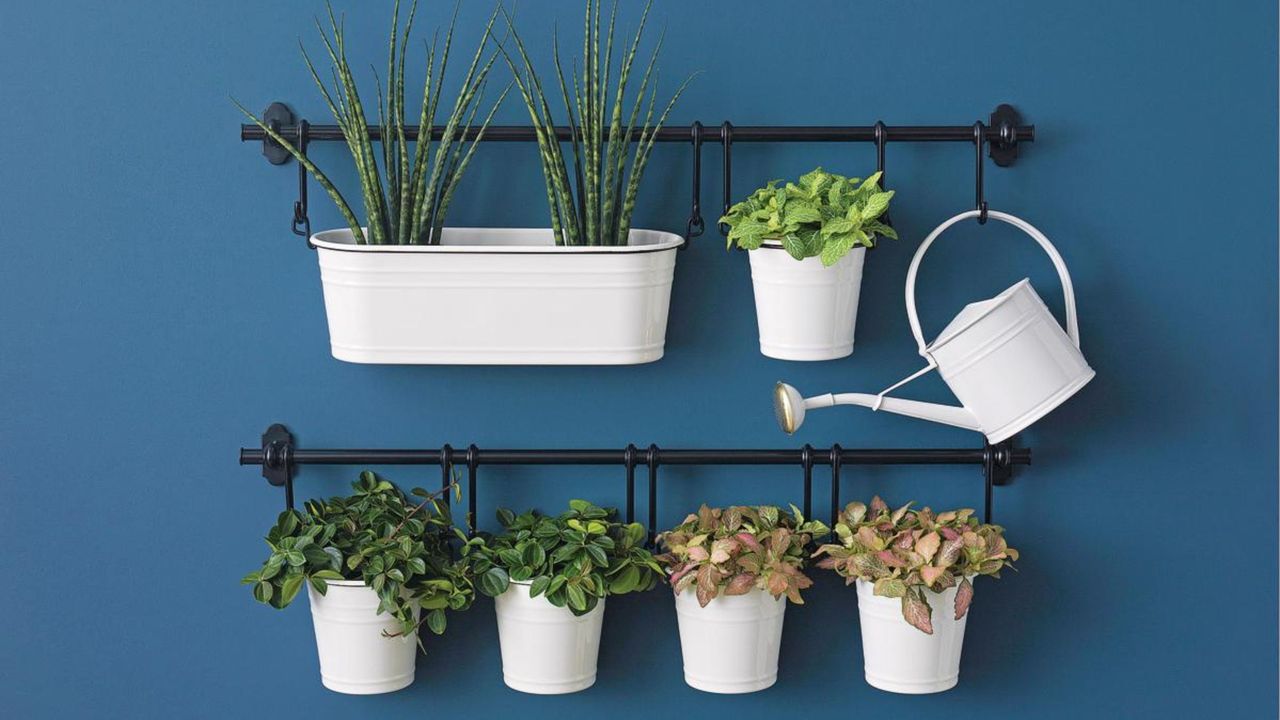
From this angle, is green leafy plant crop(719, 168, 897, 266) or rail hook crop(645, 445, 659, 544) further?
rail hook crop(645, 445, 659, 544)

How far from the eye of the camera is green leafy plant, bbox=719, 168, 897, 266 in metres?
1.02

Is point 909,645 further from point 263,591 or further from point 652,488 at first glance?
point 263,591

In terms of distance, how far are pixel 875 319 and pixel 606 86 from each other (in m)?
0.35

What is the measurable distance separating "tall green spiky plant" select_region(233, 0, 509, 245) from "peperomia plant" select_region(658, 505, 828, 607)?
14.3 inches

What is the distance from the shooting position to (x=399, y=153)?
1073mm

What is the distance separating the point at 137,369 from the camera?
1.16 meters

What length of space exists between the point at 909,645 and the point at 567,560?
1.05 feet

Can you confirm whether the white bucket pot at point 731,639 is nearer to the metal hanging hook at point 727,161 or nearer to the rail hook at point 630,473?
the rail hook at point 630,473

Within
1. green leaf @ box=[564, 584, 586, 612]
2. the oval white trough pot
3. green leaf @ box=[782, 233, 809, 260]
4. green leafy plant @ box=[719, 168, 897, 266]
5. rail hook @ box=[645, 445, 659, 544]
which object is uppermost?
green leafy plant @ box=[719, 168, 897, 266]

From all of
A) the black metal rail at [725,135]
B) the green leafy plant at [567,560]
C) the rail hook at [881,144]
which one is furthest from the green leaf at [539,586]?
the rail hook at [881,144]

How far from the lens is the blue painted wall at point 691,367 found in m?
1.14

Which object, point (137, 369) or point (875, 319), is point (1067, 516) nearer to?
point (875, 319)

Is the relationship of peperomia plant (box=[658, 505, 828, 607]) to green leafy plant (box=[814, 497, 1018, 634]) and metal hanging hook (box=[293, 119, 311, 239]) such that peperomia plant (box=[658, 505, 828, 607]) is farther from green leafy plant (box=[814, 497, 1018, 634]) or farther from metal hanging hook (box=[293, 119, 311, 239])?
metal hanging hook (box=[293, 119, 311, 239])

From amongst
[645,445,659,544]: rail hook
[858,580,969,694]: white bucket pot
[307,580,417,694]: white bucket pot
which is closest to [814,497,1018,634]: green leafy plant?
Answer: [858,580,969,694]: white bucket pot
